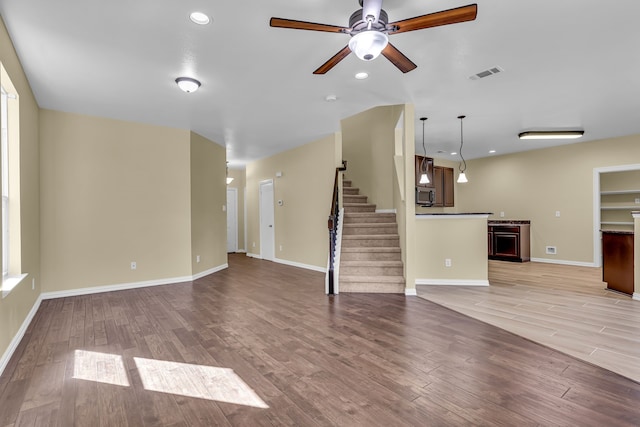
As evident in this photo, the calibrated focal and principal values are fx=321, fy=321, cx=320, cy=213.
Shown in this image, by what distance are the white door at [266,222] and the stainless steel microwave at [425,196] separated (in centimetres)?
351

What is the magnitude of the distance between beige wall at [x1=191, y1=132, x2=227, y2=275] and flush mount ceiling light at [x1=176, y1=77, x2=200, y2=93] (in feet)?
7.13

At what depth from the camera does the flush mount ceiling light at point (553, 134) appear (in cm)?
602

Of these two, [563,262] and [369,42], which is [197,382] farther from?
[563,262]

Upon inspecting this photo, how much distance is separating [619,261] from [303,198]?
524 centimetres

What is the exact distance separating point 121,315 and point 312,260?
3585mm

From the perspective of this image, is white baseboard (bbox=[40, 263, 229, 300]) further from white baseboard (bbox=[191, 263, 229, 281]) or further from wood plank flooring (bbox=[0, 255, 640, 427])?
wood plank flooring (bbox=[0, 255, 640, 427])

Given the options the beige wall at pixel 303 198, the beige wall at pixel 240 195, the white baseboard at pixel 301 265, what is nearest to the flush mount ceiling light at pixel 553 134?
the beige wall at pixel 303 198

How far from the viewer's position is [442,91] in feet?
13.3

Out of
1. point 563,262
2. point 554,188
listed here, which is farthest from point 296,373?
point 554,188

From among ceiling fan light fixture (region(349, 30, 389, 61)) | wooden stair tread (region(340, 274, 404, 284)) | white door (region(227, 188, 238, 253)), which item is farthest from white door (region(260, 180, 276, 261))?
ceiling fan light fixture (region(349, 30, 389, 61))

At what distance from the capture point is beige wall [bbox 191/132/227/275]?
571 cm

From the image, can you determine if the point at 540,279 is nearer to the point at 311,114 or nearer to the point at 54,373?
the point at 311,114

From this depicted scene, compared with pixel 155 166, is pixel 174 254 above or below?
below

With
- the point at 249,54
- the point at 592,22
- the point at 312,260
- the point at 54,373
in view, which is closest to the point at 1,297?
the point at 54,373
